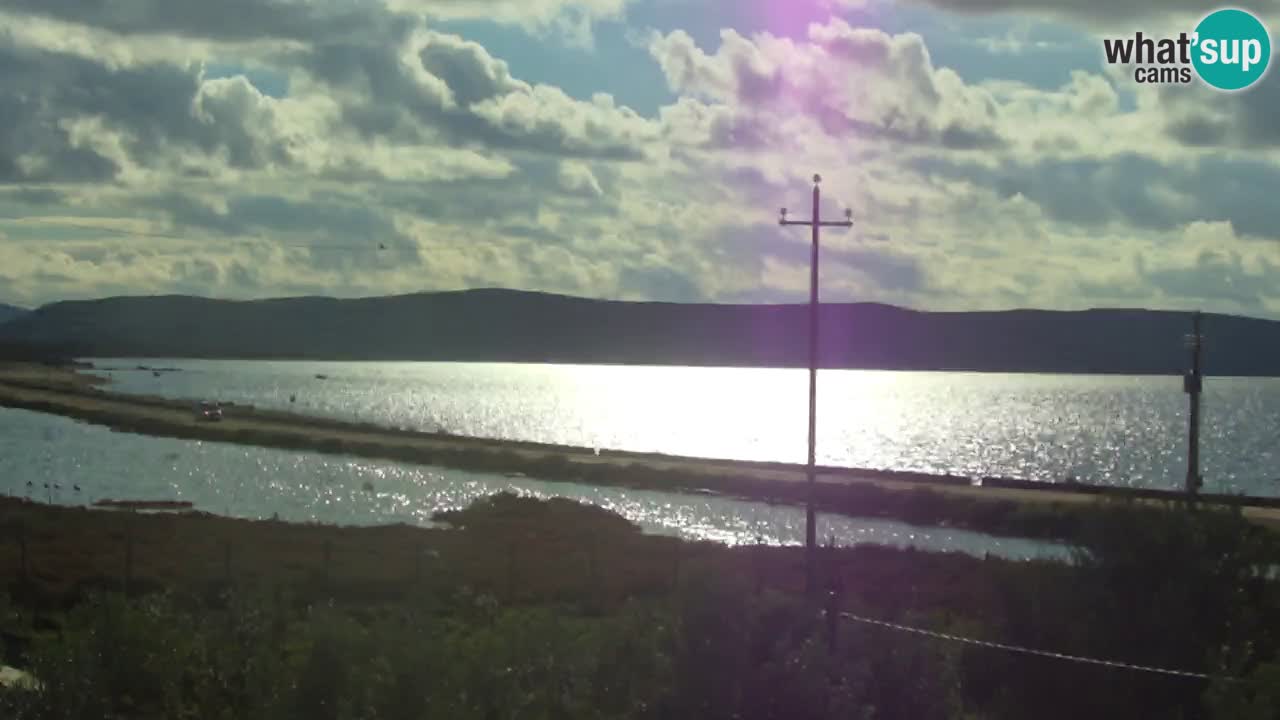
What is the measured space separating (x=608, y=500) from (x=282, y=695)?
68396 millimetres

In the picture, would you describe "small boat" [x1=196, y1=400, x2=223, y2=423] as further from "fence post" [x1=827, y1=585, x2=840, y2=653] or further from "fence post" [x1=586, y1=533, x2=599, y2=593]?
"fence post" [x1=827, y1=585, x2=840, y2=653]

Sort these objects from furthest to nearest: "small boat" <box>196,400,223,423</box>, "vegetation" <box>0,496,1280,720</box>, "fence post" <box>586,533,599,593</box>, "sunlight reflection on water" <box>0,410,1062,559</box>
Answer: "small boat" <box>196,400,223,423</box>, "sunlight reflection on water" <box>0,410,1062,559</box>, "fence post" <box>586,533,599,593</box>, "vegetation" <box>0,496,1280,720</box>

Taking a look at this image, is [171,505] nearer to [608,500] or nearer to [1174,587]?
[608,500]

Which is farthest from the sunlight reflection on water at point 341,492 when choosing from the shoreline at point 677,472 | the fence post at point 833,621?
the fence post at point 833,621

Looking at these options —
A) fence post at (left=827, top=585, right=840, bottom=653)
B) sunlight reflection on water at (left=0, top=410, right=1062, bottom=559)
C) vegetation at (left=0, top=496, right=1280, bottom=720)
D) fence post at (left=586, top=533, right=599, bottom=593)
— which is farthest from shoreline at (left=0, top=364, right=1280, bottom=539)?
fence post at (left=827, top=585, right=840, bottom=653)

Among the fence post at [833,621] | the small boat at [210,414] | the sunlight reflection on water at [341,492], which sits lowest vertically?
the sunlight reflection on water at [341,492]

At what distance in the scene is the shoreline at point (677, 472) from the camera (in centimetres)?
7325

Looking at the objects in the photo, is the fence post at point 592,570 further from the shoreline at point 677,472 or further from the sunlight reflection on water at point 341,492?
the sunlight reflection on water at point 341,492

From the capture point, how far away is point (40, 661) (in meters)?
16.2

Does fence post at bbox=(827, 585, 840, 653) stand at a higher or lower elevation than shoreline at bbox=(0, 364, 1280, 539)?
higher

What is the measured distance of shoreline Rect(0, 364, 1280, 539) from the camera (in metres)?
73.2

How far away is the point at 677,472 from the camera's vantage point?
97.2 metres

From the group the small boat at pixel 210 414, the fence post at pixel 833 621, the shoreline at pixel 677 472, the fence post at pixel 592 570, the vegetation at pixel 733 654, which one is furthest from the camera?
the small boat at pixel 210 414

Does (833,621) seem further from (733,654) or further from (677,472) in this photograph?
(677,472)
